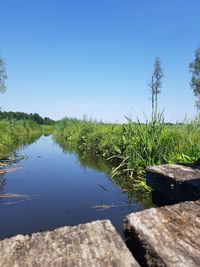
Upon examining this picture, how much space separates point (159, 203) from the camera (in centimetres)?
373

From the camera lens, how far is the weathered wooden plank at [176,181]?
2861 mm

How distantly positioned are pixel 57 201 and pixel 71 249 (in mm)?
2881

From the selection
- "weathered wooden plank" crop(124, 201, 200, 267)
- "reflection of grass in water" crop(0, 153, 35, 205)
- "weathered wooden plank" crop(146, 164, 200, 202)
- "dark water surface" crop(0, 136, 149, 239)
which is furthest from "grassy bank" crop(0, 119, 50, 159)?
"weathered wooden plank" crop(124, 201, 200, 267)

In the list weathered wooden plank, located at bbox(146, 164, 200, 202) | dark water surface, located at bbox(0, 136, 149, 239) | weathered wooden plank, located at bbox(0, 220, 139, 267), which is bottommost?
dark water surface, located at bbox(0, 136, 149, 239)

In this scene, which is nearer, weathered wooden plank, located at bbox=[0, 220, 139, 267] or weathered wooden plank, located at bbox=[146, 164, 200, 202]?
weathered wooden plank, located at bbox=[0, 220, 139, 267]

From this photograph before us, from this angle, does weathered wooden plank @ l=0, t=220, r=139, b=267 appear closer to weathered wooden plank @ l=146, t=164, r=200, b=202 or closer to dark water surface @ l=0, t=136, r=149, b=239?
weathered wooden plank @ l=146, t=164, r=200, b=202

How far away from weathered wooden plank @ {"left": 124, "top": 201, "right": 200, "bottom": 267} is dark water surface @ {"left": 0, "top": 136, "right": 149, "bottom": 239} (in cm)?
133

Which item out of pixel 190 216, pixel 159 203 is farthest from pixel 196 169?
pixel 190 216

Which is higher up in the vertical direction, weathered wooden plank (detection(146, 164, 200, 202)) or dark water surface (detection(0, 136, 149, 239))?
weathered wooden plank (detection(146, 164, 200, 202))

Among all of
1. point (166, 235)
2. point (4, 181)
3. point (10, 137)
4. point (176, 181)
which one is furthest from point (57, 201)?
point (10, 137)

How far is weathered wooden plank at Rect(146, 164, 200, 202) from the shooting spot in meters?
2.86

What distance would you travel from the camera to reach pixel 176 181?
10.00 ft

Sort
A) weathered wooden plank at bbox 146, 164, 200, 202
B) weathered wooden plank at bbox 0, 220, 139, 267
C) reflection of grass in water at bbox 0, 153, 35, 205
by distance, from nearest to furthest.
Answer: weathered wooden plank at bbox 0, 220, 139, 267, weathered wooden plank at bbox 146, 164, 200, 202, reflection of grass in water at bbox 0, 153, 35, 205

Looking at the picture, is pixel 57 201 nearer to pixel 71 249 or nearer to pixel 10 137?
pixel 71 249
